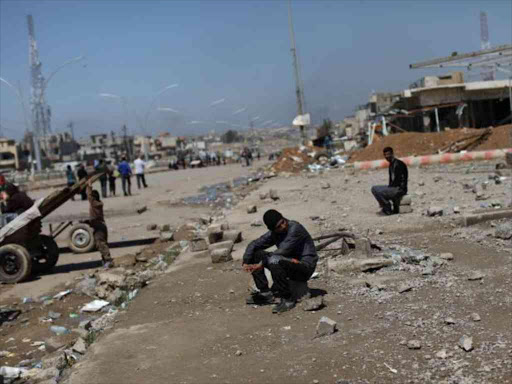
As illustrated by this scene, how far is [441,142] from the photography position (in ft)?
97.2

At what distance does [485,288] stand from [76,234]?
9.31 metres

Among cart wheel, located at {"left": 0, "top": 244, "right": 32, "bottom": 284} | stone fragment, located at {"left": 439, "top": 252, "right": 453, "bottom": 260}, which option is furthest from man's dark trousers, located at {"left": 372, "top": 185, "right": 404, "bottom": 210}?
cart wheel, located at {"left": 0, "top": 244, "right": 32, "bottom": 284}

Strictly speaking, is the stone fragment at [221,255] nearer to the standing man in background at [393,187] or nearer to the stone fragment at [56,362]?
the stone fragment at [56,362]

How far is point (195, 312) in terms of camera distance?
7.00 m

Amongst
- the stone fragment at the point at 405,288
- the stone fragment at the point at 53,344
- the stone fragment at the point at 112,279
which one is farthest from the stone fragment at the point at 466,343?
the stone fragment at the point at 112,279

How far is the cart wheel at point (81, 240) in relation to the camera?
13125 millimetres

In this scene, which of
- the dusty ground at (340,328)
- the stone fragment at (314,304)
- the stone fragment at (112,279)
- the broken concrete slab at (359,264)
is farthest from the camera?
the stone fragment at (112,279)

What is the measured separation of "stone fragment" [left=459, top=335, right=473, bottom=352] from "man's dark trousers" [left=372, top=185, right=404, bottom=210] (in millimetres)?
6934

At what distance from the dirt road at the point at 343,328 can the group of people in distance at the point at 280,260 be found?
242mm

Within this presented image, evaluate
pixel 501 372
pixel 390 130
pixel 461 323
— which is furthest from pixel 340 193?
pixel 390 130

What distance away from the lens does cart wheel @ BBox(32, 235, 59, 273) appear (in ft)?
37.5

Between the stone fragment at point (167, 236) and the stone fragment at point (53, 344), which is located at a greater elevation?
the stone fragment at point (167, 236)

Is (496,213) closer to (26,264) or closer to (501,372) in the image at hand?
(501,372)

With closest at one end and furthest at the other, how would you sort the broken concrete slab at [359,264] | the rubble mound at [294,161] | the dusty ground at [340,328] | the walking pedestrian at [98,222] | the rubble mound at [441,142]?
1. the dusty ground at [340,328]
2. the broken concrete slab at [359,264]
3. the walking pedestrian at [98,222]
4. the rubble mound at [441,142]
5. the rubble mound at [294,161]
